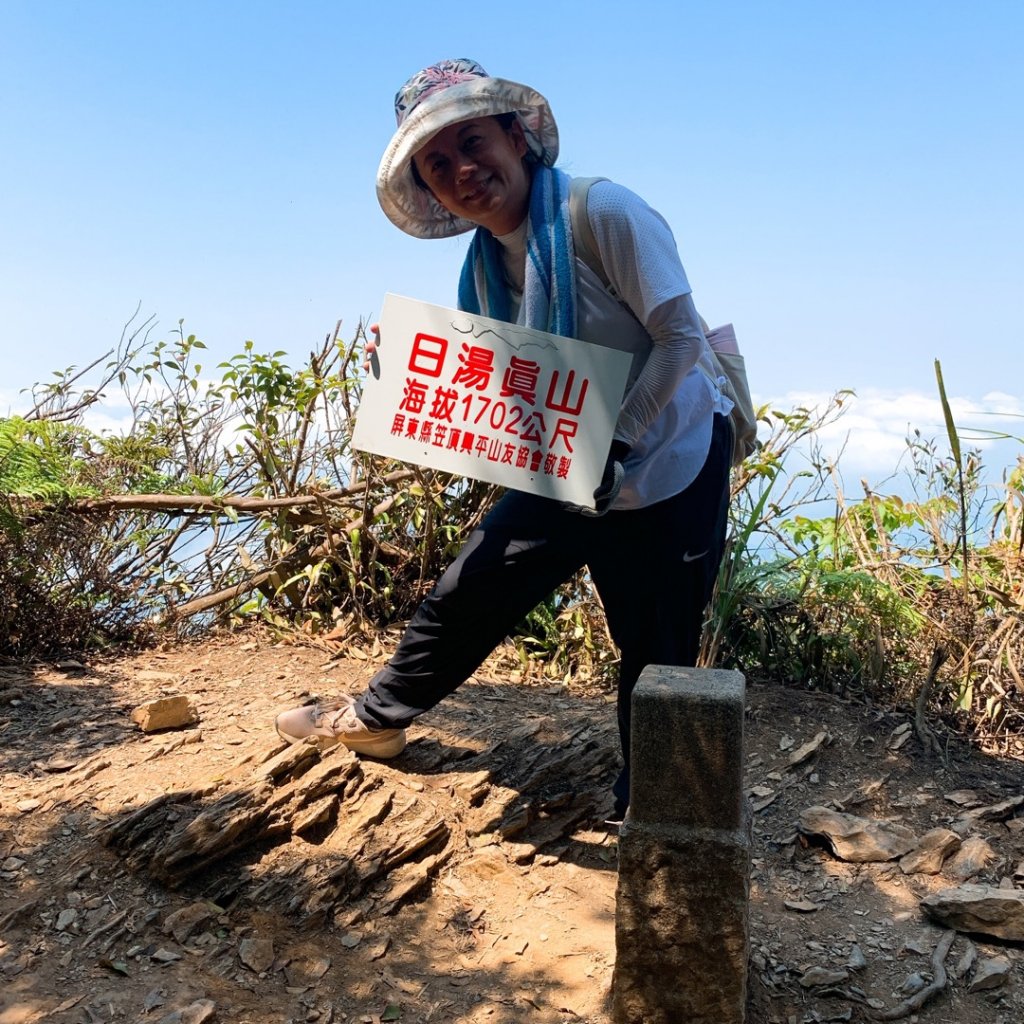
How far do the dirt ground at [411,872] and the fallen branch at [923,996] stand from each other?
0.03m

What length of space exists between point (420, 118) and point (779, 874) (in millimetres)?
2379

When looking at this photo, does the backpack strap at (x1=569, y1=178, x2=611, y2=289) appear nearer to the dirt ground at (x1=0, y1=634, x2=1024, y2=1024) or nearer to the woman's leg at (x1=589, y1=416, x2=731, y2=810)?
the woman's leg at (x1=589, y1=416, x2=731, y2=810)

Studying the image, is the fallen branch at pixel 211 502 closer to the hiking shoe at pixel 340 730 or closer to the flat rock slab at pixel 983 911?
the hiking shoe at pixel 340 730

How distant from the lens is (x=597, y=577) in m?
2.84

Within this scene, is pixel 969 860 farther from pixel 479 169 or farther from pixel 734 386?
pixel 479 169

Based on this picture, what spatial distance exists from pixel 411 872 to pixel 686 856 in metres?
1.00

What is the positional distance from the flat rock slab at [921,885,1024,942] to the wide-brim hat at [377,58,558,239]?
223 cm

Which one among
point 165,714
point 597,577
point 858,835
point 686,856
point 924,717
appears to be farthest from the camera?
point 924,717

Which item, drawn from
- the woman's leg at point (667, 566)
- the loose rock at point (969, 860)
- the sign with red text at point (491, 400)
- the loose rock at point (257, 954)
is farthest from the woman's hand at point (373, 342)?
Result: the loose rock at point (969, 860)

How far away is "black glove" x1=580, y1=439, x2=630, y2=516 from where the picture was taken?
2.53 m

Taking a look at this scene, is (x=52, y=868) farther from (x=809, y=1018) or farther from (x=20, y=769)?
(x=809, y=1018)

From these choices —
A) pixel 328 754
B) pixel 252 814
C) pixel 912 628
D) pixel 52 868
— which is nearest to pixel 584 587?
pixel 912 628

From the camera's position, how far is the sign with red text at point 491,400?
2.52m

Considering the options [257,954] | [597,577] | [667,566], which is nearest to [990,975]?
[667,566]
